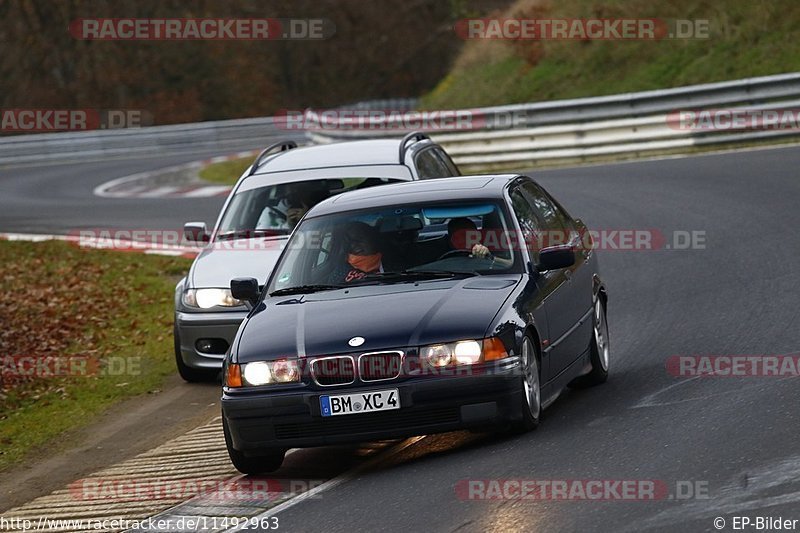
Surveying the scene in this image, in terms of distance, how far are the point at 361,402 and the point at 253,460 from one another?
33.1 inches

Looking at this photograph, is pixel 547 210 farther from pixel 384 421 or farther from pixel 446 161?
pixel 446 161

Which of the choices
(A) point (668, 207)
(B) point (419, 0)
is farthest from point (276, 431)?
(B) point (419, 0)

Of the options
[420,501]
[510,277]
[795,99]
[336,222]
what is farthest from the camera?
[795,99]

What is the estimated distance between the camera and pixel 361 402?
761 centimetres

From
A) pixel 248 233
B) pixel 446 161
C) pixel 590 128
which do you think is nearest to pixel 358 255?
pixel 248 233

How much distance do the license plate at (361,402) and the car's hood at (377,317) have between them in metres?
0.24

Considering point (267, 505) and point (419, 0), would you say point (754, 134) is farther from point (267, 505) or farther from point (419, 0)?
point (419, 0)

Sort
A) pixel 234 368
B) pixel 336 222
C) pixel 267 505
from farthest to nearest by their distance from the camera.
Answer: pixel 336 222
pixel 234 368
pixel 267 505

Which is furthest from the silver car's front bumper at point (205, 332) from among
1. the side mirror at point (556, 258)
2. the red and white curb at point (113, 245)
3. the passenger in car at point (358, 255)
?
the red and white curb at point (113, 245)

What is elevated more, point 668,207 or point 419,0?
point 419,0

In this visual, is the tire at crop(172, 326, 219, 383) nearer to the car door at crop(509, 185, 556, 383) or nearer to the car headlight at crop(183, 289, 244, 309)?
the car headlight at crop(183, 289, 244, 309)

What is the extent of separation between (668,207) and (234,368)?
36.8 feet

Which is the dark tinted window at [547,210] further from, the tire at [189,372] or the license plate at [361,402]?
the tire at [189,372]

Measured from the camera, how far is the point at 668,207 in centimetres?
1823
